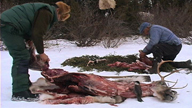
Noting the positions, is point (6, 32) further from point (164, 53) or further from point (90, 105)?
point (164, 53)

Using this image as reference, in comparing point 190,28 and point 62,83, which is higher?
point 62,83

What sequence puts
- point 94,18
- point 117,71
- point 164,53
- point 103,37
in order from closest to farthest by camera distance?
point 117,71 < point 164,53 < point 103,37 < point 94,18

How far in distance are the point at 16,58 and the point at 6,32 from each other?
1.24 feet

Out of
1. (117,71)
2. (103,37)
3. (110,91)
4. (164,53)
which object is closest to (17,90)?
(110,91)

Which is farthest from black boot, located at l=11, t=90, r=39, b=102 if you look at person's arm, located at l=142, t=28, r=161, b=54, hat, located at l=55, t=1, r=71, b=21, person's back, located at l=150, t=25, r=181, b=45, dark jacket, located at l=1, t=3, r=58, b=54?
person's back, located at l=150, t=25, r=181, b=45

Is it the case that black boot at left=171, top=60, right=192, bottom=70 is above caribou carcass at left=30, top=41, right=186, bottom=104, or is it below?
below

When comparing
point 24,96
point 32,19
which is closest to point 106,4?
point 32,19

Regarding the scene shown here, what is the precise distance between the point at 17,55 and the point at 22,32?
1.07ft

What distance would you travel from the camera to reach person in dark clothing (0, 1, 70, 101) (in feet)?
9.41

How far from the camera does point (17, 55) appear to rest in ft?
9.75

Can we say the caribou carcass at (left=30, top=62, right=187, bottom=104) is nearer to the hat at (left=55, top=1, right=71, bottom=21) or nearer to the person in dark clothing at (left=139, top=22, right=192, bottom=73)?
the hat at (left=55, top=1, right=71, bottom=21)

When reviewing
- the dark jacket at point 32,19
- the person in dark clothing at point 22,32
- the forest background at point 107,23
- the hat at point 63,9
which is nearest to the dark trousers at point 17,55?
the person in dark clothing at point 22,32

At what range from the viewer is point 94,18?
34.0 ft

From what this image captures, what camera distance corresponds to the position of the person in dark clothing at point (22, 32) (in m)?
2.87
